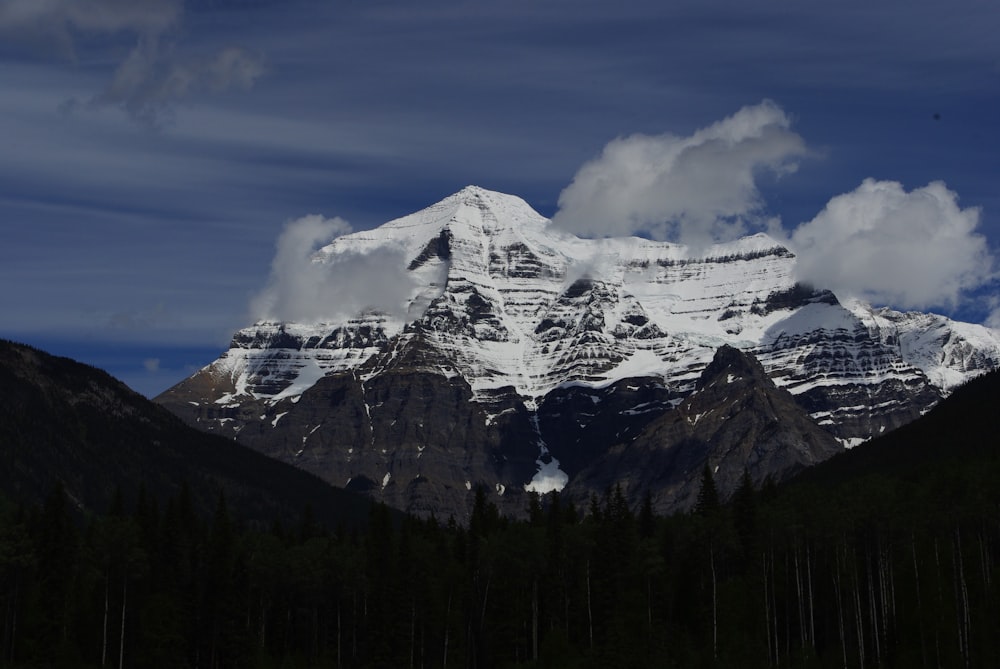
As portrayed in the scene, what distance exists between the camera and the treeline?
148625 mm

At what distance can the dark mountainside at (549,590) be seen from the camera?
148 metres

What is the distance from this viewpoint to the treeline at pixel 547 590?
148625mm

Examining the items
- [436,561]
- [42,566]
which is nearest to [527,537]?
[436,561]

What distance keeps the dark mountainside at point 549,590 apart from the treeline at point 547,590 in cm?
25

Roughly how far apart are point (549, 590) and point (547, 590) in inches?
16.5

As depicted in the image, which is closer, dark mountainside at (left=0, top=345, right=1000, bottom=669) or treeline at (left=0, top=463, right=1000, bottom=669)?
dark mountainside at (left=0, top=345, right=1000, bottom=669)

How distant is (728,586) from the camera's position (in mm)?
160500

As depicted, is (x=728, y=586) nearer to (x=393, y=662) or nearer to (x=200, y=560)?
(x=393, y=662)

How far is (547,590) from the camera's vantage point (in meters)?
169

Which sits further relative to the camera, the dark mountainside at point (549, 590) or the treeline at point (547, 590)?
the treeline at point (547, 590)

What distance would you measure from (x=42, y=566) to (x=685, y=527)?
6198 centimetres

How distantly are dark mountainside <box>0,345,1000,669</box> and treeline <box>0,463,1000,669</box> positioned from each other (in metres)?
0.25

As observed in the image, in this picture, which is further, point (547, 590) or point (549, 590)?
point (547, 590)

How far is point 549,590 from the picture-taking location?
168750 millimetres
